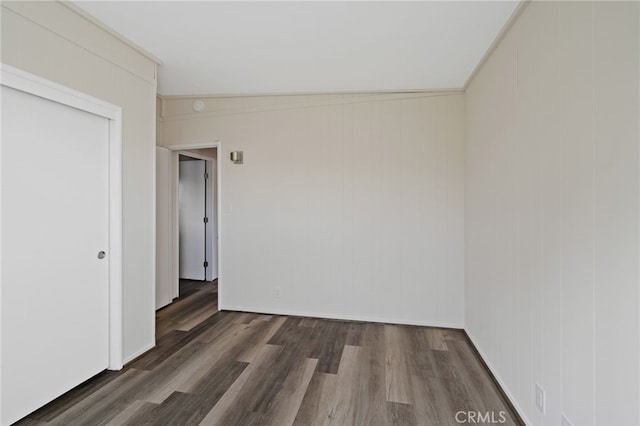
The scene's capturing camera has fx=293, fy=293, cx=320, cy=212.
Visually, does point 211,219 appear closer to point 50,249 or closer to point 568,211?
point 50,249

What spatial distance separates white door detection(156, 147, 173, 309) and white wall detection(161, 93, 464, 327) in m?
0.30

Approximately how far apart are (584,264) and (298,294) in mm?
2781

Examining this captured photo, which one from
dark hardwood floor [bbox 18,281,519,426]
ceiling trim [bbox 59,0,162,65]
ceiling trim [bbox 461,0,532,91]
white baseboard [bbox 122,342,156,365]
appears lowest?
dark hardwood floor [bbox 18,281,519,426]

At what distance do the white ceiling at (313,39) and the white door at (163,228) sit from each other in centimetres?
105

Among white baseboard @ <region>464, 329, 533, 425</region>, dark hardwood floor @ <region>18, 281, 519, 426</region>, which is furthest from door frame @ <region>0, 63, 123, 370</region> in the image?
white baseboard @ <region>464, 329, 533, 425</region>

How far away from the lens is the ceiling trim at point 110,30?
1942mm

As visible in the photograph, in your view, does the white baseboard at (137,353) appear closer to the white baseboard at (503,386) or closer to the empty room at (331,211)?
the empty room at (331,211)

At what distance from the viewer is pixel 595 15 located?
121 centimetres

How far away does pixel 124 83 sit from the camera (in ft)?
7.80

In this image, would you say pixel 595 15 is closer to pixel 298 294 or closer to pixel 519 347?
pixel 519 347

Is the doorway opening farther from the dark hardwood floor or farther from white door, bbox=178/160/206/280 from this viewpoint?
the dark hardwood floor

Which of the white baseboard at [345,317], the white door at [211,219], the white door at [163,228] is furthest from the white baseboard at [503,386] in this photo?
the white door at [211,219]

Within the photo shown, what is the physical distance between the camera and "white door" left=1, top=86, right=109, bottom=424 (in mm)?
1711

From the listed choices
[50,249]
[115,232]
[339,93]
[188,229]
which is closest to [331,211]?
[339,93]
